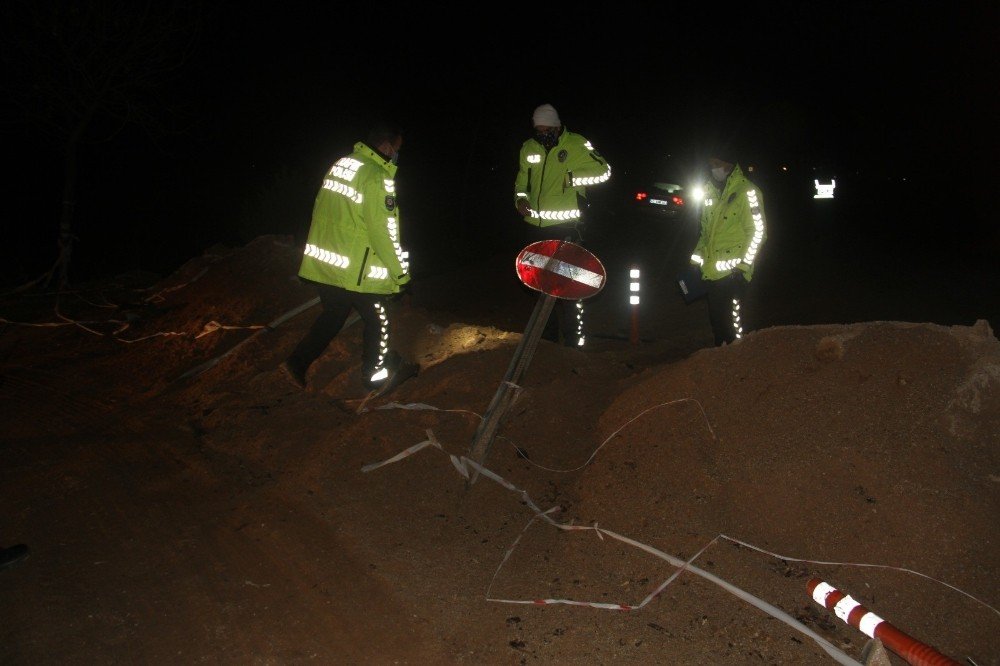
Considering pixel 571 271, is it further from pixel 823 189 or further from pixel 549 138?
pixel 823 189

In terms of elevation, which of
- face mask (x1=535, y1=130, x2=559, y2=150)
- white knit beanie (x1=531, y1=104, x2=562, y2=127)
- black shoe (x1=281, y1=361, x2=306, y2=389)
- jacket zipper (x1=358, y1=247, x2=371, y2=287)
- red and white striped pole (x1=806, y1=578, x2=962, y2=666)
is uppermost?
white knit beanie (x1=531, y1=104, x2=562, y2=127)

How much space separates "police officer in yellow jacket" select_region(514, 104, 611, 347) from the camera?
20.8 ft

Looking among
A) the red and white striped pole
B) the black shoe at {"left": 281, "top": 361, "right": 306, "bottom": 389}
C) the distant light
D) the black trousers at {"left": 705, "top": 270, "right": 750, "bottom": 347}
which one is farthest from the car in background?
the red and white striped pole

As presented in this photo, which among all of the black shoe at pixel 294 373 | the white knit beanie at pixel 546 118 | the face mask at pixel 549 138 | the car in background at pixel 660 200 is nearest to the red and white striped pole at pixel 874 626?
the black shoe at pixel 294 373

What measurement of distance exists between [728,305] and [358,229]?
315 cm

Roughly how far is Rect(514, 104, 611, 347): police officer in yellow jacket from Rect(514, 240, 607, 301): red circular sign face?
1.60 metres

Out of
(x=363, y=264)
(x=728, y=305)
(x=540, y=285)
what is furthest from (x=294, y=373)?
(x=728, y=305)

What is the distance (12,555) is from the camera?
3645mm

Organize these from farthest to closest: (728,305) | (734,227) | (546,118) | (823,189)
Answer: (823,189)
(546,118)
(728,305)
(734,227)

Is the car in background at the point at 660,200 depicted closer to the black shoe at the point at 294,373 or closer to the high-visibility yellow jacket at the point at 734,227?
the high-visibility yellow jacket at the point at 734,227

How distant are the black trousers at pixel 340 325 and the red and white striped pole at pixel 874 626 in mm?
3518

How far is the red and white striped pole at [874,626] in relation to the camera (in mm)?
2537

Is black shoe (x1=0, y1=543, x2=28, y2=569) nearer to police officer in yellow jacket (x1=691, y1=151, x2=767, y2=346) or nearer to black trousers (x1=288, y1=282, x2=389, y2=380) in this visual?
black trousers (x1=288, y1=282, x2=389, y2=380)

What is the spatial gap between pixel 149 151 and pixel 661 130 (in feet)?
63.4
